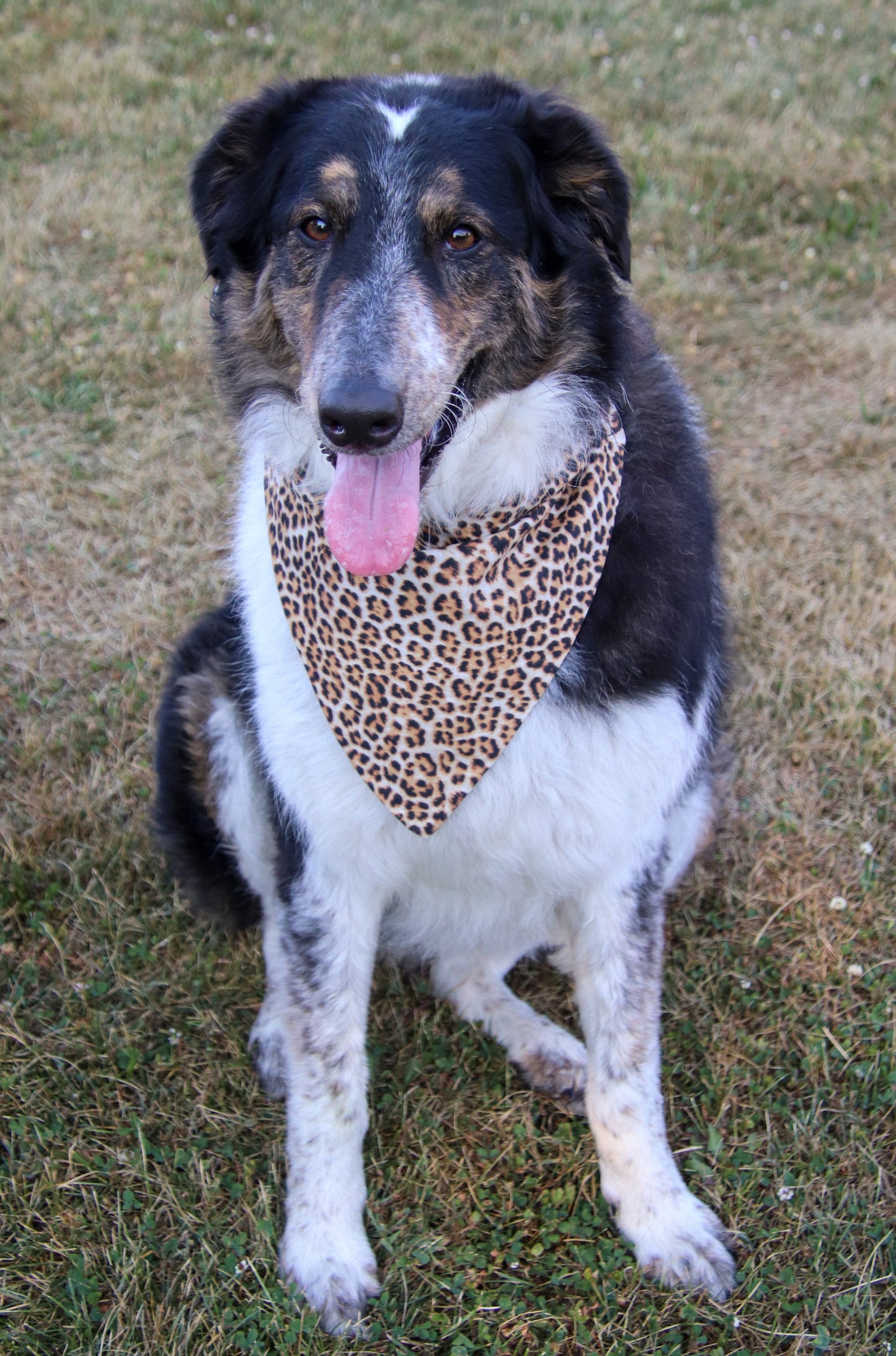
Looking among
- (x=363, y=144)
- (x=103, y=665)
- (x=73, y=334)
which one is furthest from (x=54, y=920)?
(x=73, y=334)

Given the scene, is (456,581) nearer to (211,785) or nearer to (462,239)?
(462,239)

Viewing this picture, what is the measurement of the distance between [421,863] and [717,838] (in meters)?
1.44

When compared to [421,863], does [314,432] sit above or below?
above

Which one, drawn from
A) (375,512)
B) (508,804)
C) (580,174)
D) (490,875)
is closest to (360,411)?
(375,512)

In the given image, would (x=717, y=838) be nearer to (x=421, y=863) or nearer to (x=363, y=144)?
(x=421, y=863)

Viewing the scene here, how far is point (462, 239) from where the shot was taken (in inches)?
95.8

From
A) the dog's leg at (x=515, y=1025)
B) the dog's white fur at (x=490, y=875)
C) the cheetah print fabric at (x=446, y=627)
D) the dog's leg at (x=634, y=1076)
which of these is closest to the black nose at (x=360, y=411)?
the dog's white fur at (x=490, y=875)

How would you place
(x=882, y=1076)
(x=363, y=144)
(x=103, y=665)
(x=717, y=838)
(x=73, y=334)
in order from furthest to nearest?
(x=73, y=334) < (x=103, y=665) < (x=717, y=838) < (x=882, y=1076) < (x=363, y=144)

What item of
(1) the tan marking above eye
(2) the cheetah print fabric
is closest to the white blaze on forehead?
(1) the tan marking above eye

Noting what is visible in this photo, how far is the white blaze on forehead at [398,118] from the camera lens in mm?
2391

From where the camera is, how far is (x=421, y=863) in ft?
9.04

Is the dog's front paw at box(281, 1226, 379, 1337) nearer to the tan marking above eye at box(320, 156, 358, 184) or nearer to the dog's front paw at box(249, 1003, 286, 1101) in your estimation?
the dog's front paw at box(249, 1003, 286, 1101)

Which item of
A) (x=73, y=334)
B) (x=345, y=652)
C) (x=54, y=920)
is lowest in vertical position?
(x=54, y=920)

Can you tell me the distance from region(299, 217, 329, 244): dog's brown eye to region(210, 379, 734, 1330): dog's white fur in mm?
412
